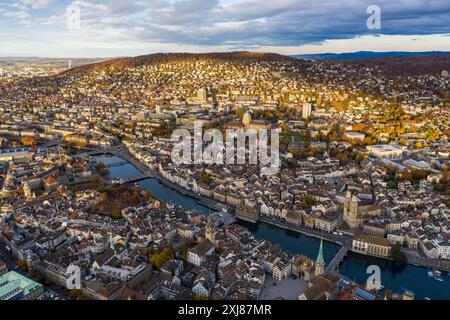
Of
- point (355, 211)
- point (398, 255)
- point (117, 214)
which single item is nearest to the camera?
point (398, 255)

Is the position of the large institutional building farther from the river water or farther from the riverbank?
the river water

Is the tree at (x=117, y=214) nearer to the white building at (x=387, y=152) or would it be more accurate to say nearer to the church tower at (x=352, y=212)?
the church tower at (x=352, y=212)

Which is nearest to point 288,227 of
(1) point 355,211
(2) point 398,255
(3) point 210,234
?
(1) point 355,211

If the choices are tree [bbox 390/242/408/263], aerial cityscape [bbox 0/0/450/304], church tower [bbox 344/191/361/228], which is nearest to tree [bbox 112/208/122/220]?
aerial cityscape [bbox 0/0/450/304]

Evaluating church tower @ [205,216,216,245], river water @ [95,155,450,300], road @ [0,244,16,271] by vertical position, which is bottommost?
river water @ [95,155,450,300]

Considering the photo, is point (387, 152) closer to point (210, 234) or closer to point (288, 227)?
point (288, 227)

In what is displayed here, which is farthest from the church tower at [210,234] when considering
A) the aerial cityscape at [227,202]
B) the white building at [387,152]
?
the white building at [387,152]

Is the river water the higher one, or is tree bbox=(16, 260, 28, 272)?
tree bbox=(16, 260, 28, 272)

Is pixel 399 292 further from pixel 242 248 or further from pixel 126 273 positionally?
pixel 126 273

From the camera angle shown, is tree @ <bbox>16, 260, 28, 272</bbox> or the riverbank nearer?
tree @ <bbox>16, 260, 28, 272</bbox>
